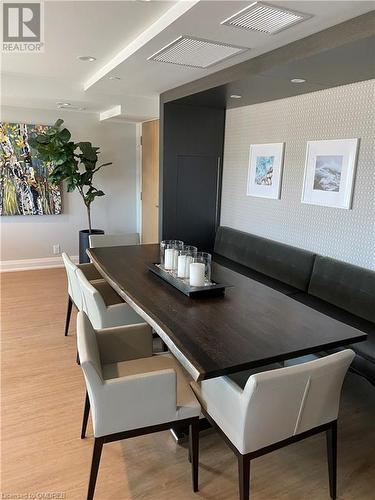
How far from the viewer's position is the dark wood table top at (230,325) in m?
1.60

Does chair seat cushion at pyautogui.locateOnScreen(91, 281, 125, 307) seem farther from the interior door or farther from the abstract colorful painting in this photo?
the abstract colorful painting

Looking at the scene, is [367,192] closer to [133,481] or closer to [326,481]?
[326,481]

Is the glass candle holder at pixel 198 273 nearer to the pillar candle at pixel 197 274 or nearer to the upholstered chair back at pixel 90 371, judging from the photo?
the pillar candle at pixel 197 274

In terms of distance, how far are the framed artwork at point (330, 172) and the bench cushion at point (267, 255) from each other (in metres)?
0.52

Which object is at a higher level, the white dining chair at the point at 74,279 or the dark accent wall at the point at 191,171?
the dark accent wall at the point at 191,171

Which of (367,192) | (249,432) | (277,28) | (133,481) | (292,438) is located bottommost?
(133,481)

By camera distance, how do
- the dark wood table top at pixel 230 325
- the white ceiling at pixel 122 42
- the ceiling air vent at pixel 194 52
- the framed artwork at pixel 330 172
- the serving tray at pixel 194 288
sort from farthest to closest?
1. the framed artwork at pixel 330 172
2. the ceiling air vent at pixel 194 52
3. the serving tray at pixel 194 288
4. the white ceiling at pixel 122 42
5. the dark wood table top at pixel 230 325

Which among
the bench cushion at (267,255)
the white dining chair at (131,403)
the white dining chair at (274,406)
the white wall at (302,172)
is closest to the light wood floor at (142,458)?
the white dining chair at (131,403)

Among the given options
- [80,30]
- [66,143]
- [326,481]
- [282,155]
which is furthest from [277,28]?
[66,143]

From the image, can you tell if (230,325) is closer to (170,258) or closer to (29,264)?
(170,258)

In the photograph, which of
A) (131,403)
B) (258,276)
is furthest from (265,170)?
(131,403)

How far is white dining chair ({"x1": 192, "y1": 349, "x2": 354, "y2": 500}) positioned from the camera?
150cm

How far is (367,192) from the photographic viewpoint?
10.0 ft

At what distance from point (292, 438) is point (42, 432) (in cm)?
148
